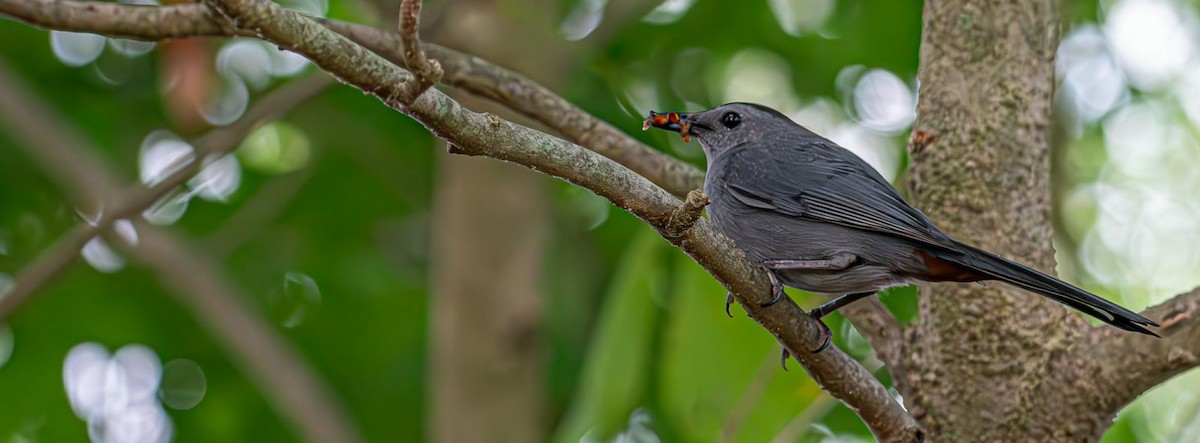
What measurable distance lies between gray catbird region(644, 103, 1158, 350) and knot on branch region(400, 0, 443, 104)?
1.17 meters

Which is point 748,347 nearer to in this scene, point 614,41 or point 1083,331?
point 1083,331

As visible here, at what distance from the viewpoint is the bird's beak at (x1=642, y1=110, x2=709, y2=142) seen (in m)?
4.52

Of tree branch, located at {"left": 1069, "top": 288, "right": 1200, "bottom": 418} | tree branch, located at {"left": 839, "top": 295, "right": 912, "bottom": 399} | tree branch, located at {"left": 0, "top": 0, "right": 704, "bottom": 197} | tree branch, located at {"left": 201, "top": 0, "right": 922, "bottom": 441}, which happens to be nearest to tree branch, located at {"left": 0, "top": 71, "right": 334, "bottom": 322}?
tree branch, located at {"left": 0, "top": 0, "right": 704, "bottom": 197}

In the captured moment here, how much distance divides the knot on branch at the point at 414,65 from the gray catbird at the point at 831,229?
117 centimetres

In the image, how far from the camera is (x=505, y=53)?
5.79 m

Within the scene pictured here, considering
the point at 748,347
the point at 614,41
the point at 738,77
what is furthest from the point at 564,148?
the point at 738,77

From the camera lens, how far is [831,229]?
4.12 m

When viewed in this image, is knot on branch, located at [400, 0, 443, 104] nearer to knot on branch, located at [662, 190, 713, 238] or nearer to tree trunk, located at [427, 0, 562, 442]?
knot on branch, located at [662, 190, 713, 238]

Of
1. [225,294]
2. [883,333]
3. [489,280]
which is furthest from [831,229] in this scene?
[225,294]

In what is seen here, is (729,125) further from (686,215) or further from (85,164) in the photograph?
(85,164)

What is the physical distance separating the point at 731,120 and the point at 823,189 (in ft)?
2.44

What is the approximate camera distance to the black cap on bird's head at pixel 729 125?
4.91 metres

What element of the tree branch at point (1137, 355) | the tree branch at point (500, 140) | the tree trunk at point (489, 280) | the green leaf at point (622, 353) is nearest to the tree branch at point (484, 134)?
the tree branch at point (500, 140)

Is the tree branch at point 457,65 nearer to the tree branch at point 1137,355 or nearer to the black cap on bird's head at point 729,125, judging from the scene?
the black cap on bird's head at point 729,125
